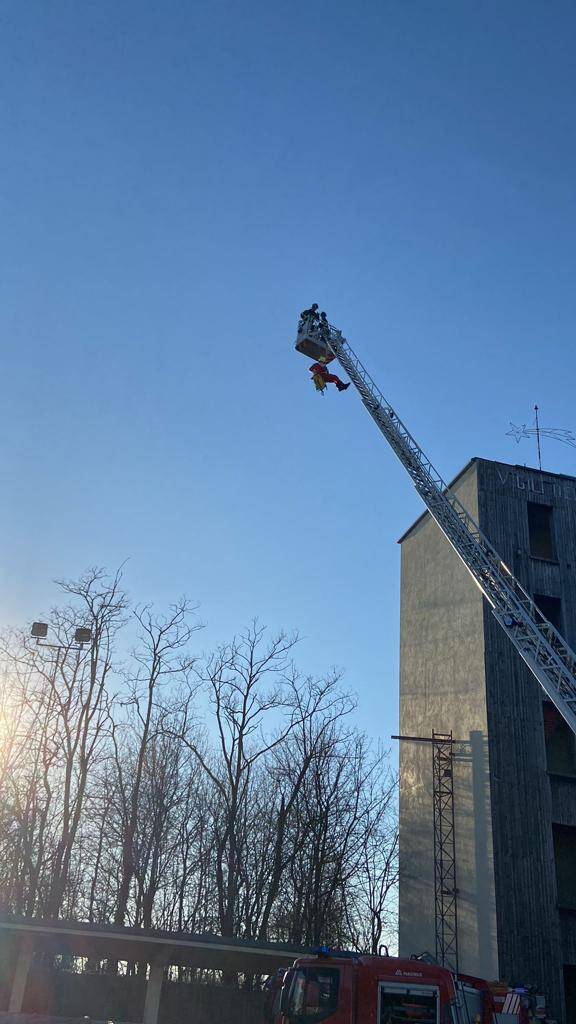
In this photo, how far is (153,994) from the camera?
2247cm

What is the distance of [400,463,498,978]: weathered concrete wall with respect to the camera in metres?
29.6

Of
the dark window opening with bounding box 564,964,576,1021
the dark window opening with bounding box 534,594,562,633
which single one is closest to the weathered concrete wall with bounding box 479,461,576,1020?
the dark window opening with bounding box 534,594,562,633

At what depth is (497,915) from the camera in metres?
28.1

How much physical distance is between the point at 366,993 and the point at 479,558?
41.3 ft

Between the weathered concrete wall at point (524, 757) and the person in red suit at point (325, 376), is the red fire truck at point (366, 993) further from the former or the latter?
the person in red suit at point (325, 376)

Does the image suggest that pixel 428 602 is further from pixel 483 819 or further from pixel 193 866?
pixel 193 866

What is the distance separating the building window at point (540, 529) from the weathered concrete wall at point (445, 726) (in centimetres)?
309

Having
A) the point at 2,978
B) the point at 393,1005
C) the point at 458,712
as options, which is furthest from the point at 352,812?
the point at 393,1005

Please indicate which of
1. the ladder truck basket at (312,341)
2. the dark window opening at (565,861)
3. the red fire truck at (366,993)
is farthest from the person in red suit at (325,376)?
the dark window opening at (565,861)

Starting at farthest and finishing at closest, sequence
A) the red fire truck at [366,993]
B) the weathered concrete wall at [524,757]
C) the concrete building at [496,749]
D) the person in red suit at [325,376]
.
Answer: the concrete building at [496,749], the weathered concrete wall at [524,757], the person in red suit at [325,376], the red fire truck at [366,993]

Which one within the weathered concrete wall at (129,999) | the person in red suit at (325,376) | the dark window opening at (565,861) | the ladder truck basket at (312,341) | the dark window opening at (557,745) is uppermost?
the ladder truck basket at (312,341)

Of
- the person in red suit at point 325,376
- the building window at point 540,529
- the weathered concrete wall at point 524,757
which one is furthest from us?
the building window at point 540,529

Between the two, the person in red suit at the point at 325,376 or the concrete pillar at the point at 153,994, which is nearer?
the concrete pillar at the point at 153,994

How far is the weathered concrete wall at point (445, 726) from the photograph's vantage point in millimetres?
29625
